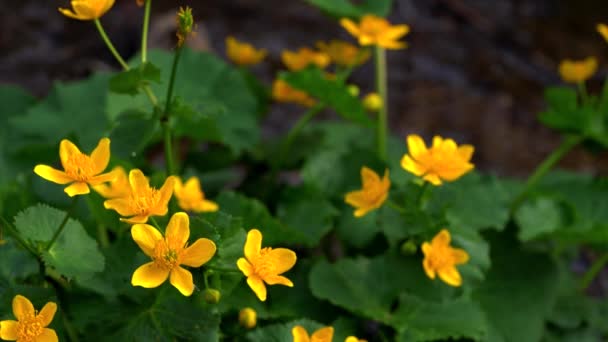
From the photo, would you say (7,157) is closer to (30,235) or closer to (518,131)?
(30,235)

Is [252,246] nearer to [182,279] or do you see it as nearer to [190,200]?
[182,279]

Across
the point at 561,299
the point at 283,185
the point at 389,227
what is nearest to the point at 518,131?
the point at 561,299

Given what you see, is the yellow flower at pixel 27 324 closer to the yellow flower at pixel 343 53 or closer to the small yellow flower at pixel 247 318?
the small yellow flower at pixel 247 318

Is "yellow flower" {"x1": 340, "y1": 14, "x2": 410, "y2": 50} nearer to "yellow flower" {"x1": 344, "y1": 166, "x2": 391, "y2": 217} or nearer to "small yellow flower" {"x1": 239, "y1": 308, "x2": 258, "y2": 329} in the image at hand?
"yellow flower" {"x1": 344, "y1": 166, "x2": 391, "y2": 217}

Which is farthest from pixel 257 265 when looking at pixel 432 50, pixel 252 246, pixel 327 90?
pixel 432 50

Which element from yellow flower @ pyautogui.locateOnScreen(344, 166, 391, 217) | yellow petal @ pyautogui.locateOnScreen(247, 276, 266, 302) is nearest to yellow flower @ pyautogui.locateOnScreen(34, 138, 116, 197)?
yellow petal @ pyautogui.locateOnScreen(247, 276, 266, 302)


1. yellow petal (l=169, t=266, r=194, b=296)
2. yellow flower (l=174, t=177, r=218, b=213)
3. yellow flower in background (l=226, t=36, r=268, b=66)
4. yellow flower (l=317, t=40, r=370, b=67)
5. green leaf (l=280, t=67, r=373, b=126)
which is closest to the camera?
yellow petal (l=169, t=266, r=194, b=296)
